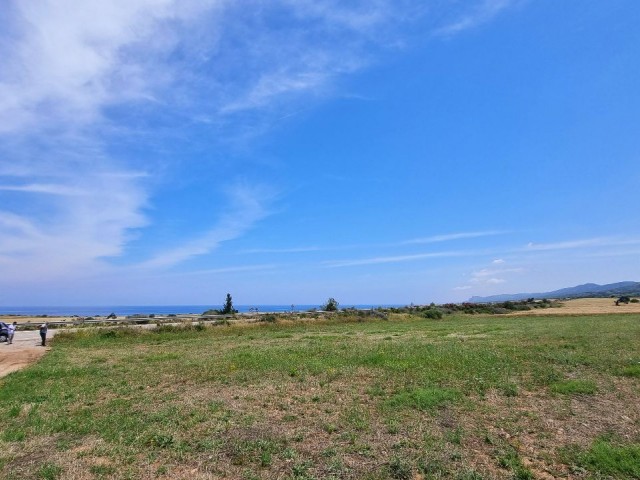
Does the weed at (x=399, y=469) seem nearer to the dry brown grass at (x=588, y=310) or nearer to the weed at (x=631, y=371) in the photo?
the weed at (x=631, y=371)

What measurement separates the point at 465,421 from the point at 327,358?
8.97 metres

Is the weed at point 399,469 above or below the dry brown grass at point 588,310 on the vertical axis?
above

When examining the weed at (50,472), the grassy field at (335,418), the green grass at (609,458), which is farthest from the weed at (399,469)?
the weed at (50,472)

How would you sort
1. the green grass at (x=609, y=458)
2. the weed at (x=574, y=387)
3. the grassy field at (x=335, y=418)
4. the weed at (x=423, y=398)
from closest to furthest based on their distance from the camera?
the green grass at (x=609, y=458) < the grassy field at (x=335, y=418) < the weed at (x=423, y=398) < the weed at (x=574, y=387)

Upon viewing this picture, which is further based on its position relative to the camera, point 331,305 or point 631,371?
point 331,305

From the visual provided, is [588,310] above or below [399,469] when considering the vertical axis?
below

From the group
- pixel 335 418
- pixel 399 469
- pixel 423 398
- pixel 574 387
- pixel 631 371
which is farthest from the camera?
pixel 631 371

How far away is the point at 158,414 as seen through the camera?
9.73 meters

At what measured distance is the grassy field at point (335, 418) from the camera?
6820 millimetres

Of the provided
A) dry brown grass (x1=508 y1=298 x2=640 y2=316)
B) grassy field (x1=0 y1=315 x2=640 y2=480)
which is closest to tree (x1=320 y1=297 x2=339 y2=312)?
dry brown grass (x1=508 y1=298 x2=640 y2=316)

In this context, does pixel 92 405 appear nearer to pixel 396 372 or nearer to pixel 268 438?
pixel 268 438

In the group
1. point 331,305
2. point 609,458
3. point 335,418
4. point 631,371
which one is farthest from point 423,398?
point 331,305

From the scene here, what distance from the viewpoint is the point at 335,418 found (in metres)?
9.24

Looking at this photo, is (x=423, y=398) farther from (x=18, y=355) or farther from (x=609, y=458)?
(x=18, y=355)
